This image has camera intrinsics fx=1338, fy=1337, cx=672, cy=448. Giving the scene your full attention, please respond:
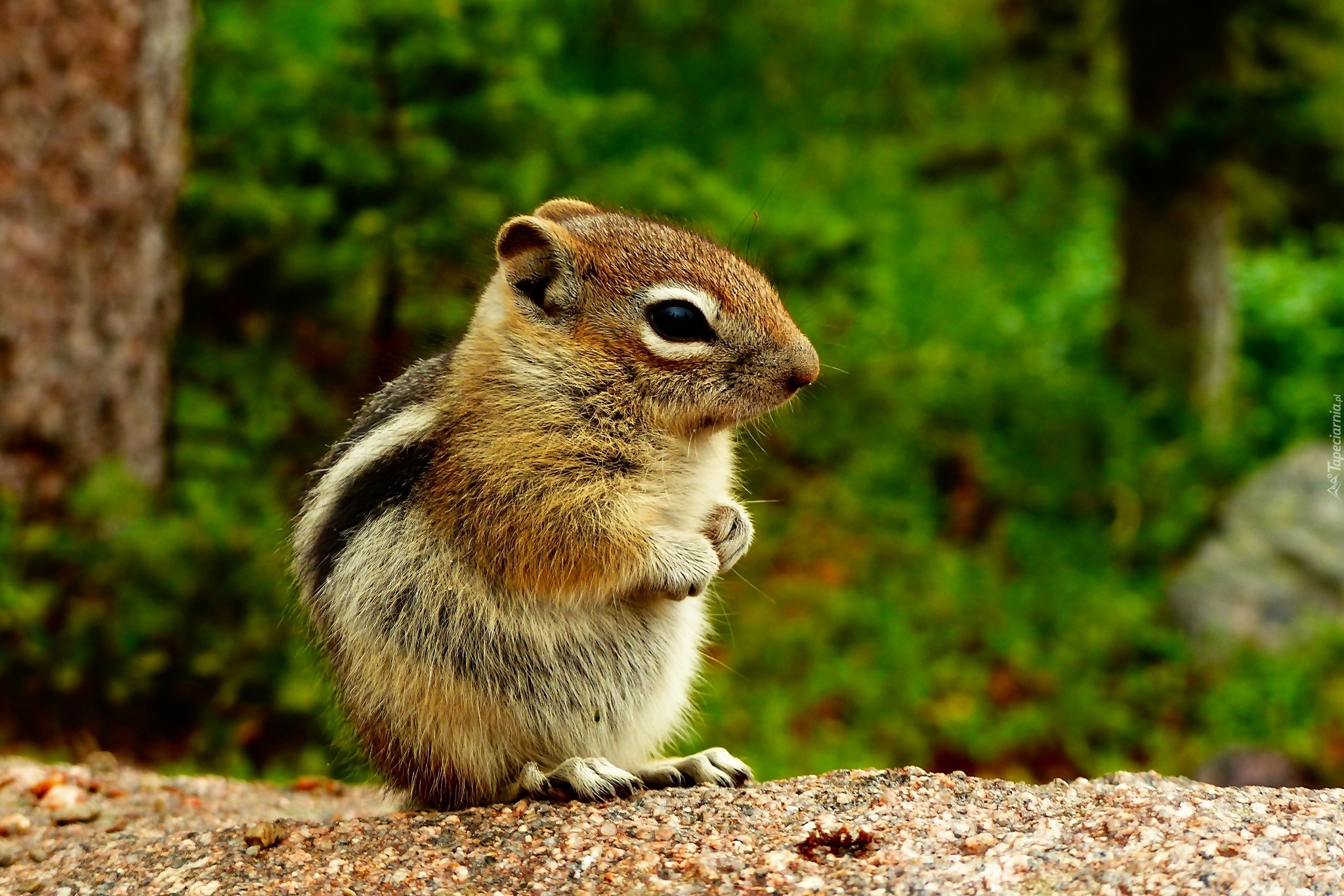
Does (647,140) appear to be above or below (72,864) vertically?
above

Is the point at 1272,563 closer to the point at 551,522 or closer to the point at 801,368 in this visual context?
the point at 801,368

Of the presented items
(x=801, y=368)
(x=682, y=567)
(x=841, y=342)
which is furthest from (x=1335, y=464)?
(x=682, y=567)

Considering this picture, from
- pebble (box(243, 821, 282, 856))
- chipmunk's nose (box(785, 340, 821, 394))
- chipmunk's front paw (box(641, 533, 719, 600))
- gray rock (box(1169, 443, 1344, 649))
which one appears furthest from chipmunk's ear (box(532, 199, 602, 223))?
gray rock (box(1169, 443, 1344, 649))

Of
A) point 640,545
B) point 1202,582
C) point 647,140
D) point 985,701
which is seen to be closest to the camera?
point 640,545

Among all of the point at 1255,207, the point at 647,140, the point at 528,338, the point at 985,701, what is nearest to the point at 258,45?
the point at 647,140

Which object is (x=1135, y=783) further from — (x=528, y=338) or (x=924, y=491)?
(x=924, y=491)

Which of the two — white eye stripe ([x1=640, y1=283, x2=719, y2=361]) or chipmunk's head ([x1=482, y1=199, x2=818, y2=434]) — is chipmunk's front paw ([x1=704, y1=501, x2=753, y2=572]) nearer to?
chipmunk's head ([x1=482, y1=199, x2=818, y2=434])

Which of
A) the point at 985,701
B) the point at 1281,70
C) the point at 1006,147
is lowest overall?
the point at 985,701
